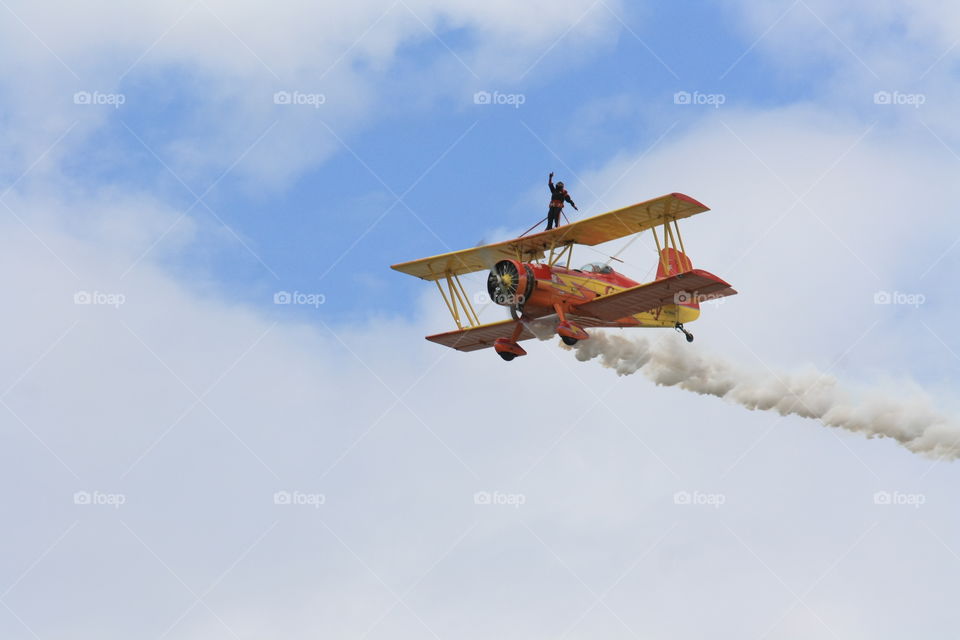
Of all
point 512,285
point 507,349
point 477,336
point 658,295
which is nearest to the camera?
point 658,295

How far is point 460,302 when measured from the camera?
51.3 meters

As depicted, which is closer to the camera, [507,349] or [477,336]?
[507,349]

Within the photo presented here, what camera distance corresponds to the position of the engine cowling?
46906 mm

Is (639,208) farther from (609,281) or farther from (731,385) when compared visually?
(731,385)

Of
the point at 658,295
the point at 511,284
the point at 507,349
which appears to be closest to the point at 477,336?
the point at 507,349

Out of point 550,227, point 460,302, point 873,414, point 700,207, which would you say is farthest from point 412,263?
point 873,414

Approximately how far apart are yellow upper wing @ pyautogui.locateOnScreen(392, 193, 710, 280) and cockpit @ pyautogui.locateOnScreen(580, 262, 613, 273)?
762 mm

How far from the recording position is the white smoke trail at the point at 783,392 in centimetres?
5091

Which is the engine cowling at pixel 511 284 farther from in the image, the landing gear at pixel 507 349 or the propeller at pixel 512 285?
the landing gear at pixel 507 349

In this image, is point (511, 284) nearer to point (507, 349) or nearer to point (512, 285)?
point (512, 285)

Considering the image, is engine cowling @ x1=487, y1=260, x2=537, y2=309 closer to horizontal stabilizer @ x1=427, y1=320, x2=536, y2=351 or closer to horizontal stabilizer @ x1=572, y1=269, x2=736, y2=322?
horizontal stabilizer @ x1=572, y1=269, x2=736, y2=322

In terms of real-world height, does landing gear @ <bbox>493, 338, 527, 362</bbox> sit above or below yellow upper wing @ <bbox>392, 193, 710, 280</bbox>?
below

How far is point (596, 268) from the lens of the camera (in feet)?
159

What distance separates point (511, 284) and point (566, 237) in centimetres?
257
